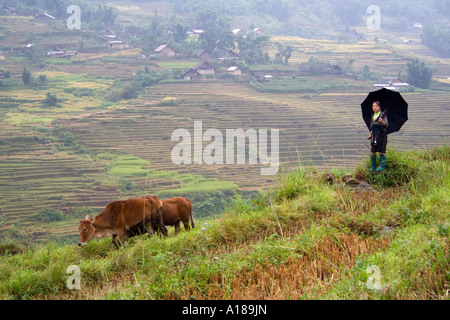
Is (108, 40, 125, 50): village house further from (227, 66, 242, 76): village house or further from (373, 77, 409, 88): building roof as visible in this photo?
(373, 77, 409, 88): building roof

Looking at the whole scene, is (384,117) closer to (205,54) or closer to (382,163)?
(382,163)

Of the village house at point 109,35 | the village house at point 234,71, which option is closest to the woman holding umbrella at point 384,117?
the village house at point 234,71

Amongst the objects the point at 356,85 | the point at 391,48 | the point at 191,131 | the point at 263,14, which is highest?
the point at 263,14

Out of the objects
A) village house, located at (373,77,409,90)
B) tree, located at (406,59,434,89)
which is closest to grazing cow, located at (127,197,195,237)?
village house, located at (373,77,409,90)

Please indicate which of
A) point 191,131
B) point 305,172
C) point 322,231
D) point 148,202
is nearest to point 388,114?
point 305,172

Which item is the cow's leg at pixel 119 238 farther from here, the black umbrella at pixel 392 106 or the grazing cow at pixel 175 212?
the black umbrella at pixel 392 106

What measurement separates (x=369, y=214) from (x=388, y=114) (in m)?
2.01

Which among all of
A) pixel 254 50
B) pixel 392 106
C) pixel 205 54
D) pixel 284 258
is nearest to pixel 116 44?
pixel 205 54

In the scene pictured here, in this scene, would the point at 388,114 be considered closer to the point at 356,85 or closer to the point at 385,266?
the point at 385,266

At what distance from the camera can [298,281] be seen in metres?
3.45

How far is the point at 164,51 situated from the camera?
54250 mm

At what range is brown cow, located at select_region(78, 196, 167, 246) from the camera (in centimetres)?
469

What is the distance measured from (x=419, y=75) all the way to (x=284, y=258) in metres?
44.7

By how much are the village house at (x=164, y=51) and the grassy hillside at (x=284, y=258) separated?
50.1 metres
